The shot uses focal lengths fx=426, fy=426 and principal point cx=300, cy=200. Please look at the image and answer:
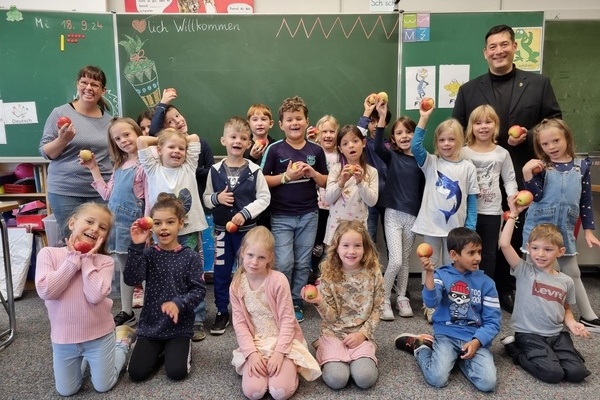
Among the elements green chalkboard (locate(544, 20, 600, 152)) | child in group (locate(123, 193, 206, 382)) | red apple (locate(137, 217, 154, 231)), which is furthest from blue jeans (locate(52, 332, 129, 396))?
green chalkboard (locate(544, 20, 600, 152))

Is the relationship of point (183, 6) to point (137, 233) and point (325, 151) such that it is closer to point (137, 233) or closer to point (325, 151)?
point (325, 151)

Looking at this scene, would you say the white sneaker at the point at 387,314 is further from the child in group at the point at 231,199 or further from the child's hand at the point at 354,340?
the child in group at the point at 231,199

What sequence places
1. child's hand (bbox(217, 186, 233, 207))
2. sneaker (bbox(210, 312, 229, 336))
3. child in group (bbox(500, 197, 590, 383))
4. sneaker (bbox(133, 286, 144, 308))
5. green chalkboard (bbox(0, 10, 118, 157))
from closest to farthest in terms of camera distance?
child in group (bbox(500, 197, 590, 383)) → child's hand (bbox(217, 186, 233, 207)) → sneaker (bbox(210, 312, 229, 336)) → sneaker (bbox(133, 286, 144, 308)) → green chalkboard (bbox(0, 10, 118, 157))

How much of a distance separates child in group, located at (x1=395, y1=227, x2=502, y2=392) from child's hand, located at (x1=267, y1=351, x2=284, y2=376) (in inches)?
32.3

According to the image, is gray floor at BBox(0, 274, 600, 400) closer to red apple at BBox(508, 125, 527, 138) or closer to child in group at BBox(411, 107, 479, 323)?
child in group at BBox(411, 107, 479, 323)

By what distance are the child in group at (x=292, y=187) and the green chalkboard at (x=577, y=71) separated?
2.71 meters

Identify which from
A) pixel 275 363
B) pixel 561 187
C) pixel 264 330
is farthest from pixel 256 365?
pixel 561 187

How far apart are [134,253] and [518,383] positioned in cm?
224

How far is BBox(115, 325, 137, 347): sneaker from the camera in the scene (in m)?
2.62

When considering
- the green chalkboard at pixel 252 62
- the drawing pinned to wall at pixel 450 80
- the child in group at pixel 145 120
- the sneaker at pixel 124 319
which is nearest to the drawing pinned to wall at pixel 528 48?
the drawing pinned to wall at pixel 450 80

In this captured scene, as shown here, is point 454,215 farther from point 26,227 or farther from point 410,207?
point 26,227

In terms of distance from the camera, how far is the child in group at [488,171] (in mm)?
3039

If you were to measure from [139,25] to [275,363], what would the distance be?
10.7 feet

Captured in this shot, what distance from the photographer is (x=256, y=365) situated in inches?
87.8
